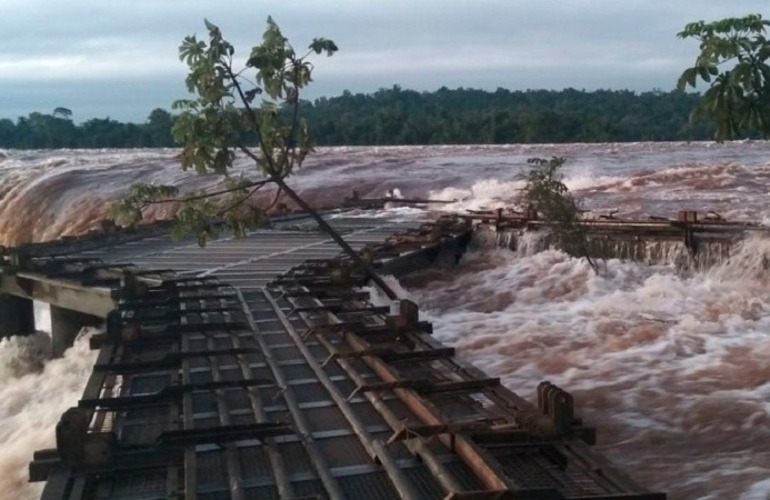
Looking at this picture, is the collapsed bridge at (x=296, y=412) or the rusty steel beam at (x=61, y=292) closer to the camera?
the collapsed bridge at (x=296, y=412)

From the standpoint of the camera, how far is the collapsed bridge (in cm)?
501

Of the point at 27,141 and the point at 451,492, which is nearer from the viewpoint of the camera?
the point at 451,492

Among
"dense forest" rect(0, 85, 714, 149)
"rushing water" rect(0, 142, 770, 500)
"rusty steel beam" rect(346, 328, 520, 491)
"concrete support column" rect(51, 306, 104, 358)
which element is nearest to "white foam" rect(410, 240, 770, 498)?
"rushing water" rect(0, 142, 770, 500)

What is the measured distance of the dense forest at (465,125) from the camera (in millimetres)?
69188

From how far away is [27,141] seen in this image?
100 m

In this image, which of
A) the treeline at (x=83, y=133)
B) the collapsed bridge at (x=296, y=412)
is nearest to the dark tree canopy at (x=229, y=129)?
the collapsed bridge at (x=296, y=412)

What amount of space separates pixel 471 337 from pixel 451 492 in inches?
311

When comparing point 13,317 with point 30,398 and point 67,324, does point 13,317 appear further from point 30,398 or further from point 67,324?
point 30,398

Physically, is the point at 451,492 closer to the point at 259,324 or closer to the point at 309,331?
the point at 309,331

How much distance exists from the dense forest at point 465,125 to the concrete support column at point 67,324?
42.5 meters

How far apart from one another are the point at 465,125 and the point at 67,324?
206 ft

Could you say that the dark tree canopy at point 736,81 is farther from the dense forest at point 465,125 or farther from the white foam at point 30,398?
the dense forest at point 465,125

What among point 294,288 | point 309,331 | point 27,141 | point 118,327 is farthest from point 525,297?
point 27,141

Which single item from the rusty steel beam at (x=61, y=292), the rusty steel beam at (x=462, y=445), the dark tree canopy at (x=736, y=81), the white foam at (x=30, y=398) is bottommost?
the white foam at (x=30, y=398)
